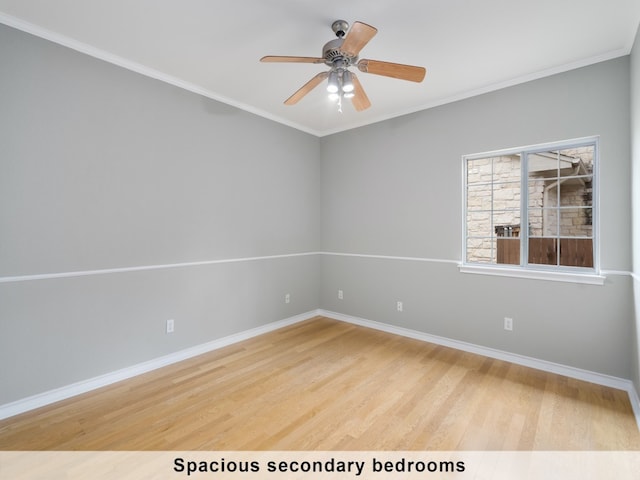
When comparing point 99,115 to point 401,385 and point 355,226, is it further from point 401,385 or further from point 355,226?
point 401,385

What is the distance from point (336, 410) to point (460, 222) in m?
2.33

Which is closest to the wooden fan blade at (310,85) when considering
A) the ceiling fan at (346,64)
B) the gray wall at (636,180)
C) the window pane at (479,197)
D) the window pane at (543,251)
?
the ceiling fan at (346,64)

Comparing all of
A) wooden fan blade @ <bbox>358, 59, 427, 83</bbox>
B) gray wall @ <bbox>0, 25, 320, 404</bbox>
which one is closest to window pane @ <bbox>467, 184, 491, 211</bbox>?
wooden fan blade @ <bbox>358, 59, 427, 83</bbox>

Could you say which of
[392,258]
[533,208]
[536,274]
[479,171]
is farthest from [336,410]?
[479,171]

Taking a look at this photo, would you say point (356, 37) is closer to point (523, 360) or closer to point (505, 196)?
point (505, 196)

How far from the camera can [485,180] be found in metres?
3.49

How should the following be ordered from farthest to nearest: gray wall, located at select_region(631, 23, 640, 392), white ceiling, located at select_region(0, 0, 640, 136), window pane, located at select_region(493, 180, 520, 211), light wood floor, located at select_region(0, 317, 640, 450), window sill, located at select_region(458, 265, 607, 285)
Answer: window pane, located at select_region(493, 180, 520, 211) → window sill, located at select_region(458, 265, 607, 285) → gray wall, located at select_region(631, 23, 640, 392) → white ceiling, located at select_region(0, 0, 640, 136) → light wood floor, located at select_region(0, 317, 640, 450)

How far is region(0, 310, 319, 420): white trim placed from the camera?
218 cm

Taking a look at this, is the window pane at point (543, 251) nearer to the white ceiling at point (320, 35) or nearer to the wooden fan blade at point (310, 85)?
the white ceiling at point (320, 35)

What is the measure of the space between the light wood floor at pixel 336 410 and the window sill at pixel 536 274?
34.5 inches

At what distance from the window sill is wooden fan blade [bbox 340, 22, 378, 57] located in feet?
7.96

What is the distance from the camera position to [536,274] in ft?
9.41

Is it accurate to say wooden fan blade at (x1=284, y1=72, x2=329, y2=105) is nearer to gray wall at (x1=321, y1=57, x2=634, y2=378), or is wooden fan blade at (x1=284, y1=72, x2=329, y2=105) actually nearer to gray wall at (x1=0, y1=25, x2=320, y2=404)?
gray wall at (x1=0, y1=25, x2=320, y2=404)

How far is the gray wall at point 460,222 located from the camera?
2.53m
